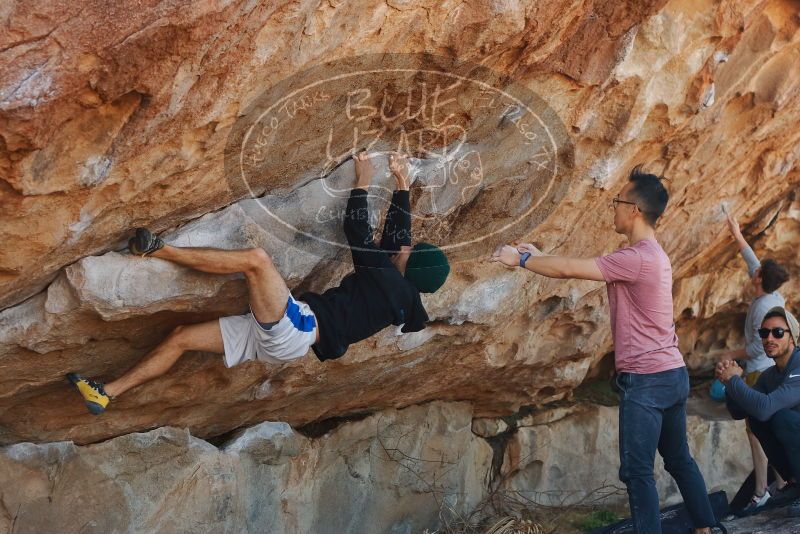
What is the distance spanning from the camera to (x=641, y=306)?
3.76m

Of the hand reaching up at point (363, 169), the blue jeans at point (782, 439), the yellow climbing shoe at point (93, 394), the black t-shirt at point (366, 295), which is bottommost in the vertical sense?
the blue jeans at point (782, 439)

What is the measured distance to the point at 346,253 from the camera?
13.2ft

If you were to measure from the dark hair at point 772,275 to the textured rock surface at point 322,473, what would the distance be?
5.16 feet

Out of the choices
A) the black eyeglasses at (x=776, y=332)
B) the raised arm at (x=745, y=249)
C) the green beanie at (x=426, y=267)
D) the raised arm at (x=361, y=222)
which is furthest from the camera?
the raised arm at (x=745, y=249)

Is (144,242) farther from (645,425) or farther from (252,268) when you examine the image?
(645,425)

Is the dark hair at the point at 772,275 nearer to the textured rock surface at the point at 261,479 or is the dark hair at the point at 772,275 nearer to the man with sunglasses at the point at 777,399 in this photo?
the man with sunglasses at the point at 777,399

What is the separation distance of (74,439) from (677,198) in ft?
11.0

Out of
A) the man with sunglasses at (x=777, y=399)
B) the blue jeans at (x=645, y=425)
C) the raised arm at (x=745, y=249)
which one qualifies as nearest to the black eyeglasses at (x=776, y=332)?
the man with sunglasses at (x=777, y=399)

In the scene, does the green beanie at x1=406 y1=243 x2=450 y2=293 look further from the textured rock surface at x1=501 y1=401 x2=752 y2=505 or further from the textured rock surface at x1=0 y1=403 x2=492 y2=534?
the textured rock surface at x1=501 y1=401 x2=752 y2=505

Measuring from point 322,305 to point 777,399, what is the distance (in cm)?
223

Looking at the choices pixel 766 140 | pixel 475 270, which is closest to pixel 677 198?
pixel 766 140

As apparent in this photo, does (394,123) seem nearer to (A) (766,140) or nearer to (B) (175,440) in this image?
(B) (175,440)

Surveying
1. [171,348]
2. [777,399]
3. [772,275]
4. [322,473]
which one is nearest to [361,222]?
[171,348]

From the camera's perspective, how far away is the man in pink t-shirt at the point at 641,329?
3.67 m
